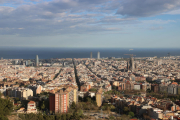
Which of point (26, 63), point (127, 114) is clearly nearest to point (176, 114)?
point (127, 114)

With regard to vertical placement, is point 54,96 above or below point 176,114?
above

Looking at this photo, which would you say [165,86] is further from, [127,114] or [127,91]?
Result: [127,114]

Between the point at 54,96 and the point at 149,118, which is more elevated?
the point at 54,96

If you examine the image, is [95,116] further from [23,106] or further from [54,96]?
[23,106]

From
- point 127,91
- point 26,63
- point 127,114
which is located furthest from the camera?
point 26,63

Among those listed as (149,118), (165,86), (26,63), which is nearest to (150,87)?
(165,86)

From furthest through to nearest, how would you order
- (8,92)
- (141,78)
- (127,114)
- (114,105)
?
(141,78) → (8,92) → (114,105) → (127,114)

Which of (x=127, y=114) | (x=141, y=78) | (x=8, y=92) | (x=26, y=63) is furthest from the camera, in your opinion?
(x=26, y=63)

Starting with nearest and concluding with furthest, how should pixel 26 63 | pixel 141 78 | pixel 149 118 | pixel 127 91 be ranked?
pixel 149 118, pixel 127 91, pixel 141 78, pixel 26 63

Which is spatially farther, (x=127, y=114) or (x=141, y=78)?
(x=141, y=78)
